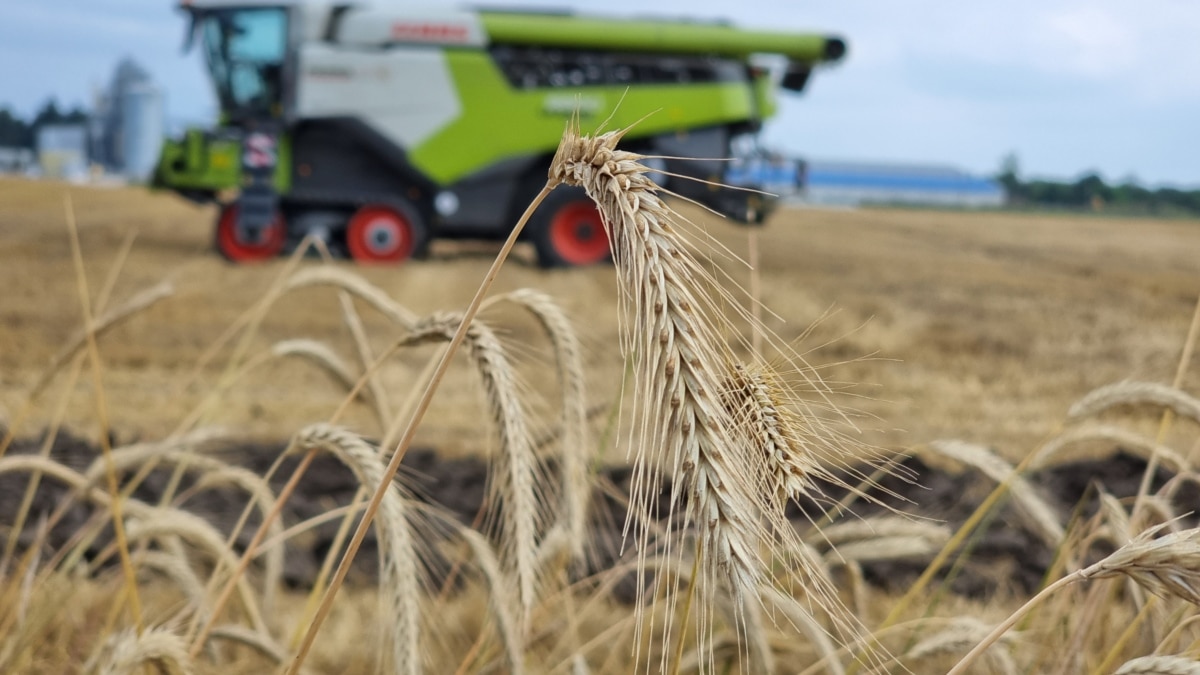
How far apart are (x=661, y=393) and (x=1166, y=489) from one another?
1.26 meters

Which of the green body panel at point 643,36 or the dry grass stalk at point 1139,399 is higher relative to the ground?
the green body panel at point 643,36

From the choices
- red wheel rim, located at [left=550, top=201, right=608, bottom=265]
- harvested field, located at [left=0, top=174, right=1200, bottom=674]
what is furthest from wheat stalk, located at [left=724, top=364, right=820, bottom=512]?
red wheel rim, located at [left=550, top=201, right=608, bottom=265]

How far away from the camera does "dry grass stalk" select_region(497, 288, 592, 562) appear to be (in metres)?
1.29

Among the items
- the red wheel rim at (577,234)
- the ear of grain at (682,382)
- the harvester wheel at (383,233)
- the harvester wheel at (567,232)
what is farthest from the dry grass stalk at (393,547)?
the harvester wheel at (383,233)

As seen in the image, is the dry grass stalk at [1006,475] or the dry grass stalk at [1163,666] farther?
the dry grass stalk at [1006,475]

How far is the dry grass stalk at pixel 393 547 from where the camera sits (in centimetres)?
110

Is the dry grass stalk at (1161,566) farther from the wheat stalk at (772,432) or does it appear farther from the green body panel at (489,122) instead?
the green body panel at (489,122)

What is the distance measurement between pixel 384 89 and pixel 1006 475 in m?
11.2

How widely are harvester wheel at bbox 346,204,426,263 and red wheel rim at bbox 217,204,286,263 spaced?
78 cm

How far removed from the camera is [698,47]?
12.6 metres

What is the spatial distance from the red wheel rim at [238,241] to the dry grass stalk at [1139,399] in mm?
11113

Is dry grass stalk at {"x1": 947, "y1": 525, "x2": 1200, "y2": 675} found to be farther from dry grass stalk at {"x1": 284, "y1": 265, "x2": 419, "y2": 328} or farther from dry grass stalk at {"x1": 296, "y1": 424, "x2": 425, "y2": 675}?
dry grass stalk at {"x1": 284, "y1": 265, "x2": 419, "y2": 328}

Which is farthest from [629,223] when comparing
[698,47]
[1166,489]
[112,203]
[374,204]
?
[112,203]

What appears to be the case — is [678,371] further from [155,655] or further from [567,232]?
[567,232]
